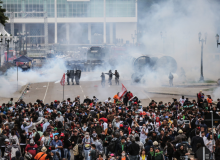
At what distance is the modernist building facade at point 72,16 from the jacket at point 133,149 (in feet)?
292

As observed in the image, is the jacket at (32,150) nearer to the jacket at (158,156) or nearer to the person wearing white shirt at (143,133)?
the jacket at (158,156)

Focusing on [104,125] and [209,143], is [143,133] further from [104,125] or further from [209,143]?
[209,143]

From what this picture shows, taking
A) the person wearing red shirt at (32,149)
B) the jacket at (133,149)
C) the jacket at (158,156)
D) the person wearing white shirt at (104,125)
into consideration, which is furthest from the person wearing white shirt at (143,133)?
the person wearing red shirt at (32,149)

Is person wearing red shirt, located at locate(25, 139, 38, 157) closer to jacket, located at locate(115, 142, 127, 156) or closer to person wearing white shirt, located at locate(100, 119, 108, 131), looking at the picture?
jacket, located at locate(115, 142, 127, 156)

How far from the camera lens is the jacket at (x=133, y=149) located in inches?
456

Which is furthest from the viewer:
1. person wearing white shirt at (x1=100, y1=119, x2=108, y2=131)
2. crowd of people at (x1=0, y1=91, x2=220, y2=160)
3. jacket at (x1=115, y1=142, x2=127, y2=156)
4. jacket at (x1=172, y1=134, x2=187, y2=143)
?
person wearing white shirt at (x1=100, y1=119, x2=108, y2=131)

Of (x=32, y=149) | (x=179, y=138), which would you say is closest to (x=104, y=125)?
(x=179, y=138)

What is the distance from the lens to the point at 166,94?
1217 inches

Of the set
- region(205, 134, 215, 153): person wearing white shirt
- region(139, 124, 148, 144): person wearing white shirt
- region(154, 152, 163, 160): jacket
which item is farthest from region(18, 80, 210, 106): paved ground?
region(154, 152, 163, 160): jacket

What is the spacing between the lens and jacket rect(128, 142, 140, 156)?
456 inches

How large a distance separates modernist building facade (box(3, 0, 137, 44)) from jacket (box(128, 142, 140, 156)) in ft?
292

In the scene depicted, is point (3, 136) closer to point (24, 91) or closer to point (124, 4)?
point (24, 91)

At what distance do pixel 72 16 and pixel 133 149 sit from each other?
95226mm

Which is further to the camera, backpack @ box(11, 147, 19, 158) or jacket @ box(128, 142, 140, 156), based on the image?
backpack @ box(11, 147, 19, 158)
